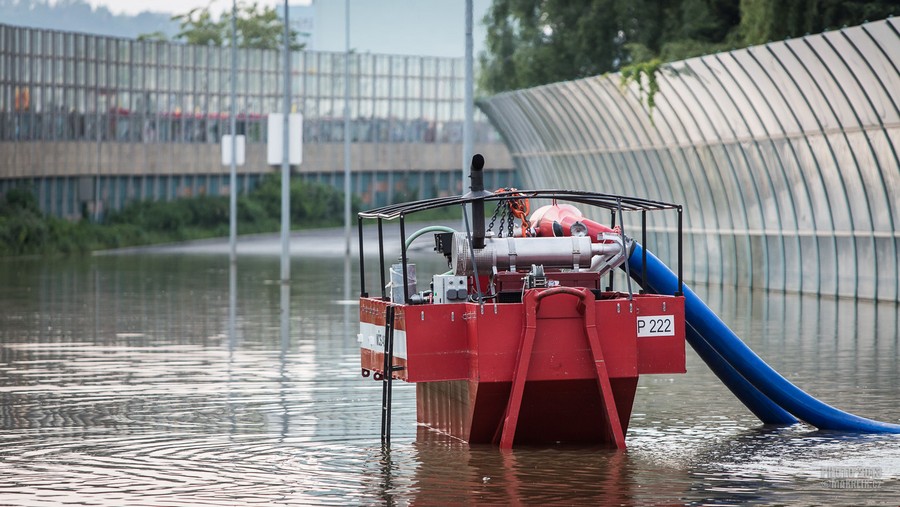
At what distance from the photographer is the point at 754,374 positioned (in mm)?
14086

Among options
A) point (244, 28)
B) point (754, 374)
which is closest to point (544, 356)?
point (754, 374)

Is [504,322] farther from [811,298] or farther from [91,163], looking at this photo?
[91,163]

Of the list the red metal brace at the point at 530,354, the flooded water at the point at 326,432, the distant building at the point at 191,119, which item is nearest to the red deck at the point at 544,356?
the red metal brace at the point at 530,354

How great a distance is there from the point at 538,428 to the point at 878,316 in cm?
1577

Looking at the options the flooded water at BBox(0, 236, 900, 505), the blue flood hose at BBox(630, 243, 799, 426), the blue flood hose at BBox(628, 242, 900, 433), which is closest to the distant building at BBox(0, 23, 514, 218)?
the flooded water at BBox(0, 236, 900, 505)

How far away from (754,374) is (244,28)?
98906 millimetres

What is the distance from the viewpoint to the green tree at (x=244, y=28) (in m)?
110

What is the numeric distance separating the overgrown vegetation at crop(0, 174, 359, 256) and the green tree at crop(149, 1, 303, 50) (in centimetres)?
2728

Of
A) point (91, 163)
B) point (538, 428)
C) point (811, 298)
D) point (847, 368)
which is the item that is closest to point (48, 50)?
point (91, 163)

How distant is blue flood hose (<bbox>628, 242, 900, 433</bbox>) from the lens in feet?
45.5

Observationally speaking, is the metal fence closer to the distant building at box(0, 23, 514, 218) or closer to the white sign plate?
the white sign plate

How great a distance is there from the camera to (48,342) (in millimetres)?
22312

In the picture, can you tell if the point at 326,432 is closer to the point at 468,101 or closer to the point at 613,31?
the point at 468,101

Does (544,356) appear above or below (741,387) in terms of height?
above
